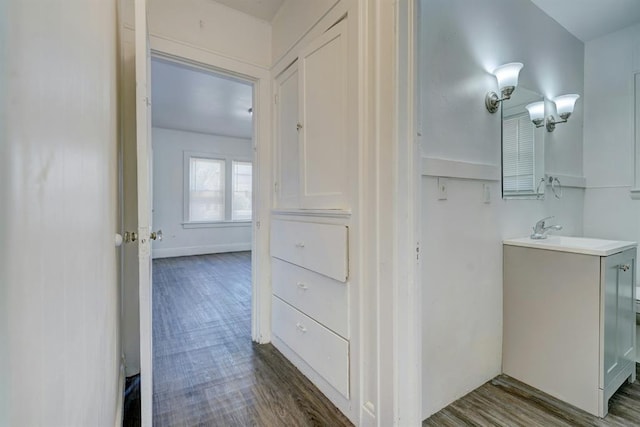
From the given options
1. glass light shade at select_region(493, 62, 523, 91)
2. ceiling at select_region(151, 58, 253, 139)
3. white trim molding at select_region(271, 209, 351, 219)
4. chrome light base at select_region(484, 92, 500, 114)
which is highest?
ceiling at select_region(151, 58, 253, 139)

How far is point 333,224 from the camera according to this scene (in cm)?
158

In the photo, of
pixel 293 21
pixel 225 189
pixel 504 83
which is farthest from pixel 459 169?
pixel 225 189

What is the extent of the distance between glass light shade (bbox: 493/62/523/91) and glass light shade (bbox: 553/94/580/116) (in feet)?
2.94

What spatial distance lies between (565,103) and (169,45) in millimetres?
3020

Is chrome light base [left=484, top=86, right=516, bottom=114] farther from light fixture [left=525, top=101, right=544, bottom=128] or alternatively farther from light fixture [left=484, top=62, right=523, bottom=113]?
light fixture [left=525, top=101, right=544, bottom=128]

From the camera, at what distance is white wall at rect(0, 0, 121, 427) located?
294 millimetres

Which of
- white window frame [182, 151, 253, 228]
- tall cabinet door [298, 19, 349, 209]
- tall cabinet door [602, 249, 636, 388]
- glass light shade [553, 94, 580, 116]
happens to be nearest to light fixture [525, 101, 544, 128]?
glass light shade [553, 94, 580, 116]

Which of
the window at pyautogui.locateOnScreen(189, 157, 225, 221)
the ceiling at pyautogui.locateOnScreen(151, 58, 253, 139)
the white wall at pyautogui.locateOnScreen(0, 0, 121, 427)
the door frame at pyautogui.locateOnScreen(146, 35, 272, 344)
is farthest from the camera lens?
the window at pyautogui.locateOnScreen(189, 157, 225, 221)

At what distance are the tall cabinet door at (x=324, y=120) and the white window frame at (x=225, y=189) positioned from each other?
4930 millimetres

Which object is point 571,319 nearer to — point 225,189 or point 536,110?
point 536,110

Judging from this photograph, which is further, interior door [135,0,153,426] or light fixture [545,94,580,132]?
light fixture [545,94,580,132]

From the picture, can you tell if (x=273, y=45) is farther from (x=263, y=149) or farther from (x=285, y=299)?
(x=285, y=299)

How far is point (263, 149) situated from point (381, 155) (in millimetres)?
1273

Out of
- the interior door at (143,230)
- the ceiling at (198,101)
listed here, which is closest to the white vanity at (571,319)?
the interior door at (143,230)
